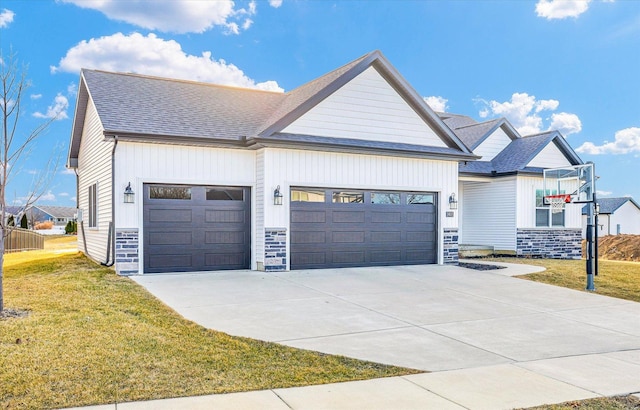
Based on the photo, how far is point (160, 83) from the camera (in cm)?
1599

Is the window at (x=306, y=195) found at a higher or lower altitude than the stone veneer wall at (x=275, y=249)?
higher

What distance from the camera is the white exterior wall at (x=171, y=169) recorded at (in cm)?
1256

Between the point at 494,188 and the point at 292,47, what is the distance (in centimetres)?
954

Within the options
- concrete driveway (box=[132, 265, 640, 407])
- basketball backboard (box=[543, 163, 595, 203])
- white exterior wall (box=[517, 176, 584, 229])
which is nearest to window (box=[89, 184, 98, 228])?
concrete driveway (box=[132, 265, 640, 407])

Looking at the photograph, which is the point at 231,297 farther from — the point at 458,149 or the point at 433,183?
the point at 458,149

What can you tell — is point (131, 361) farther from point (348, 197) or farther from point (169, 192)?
point (348, 197)

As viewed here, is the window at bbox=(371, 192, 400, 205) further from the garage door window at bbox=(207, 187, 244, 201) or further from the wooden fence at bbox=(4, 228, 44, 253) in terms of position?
the wooden fence at bbox=(4, 228, 44, 253)

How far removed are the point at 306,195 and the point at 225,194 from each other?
2.21 meters

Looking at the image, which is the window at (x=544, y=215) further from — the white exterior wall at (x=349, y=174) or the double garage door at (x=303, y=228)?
the double garage door at (x=303, y=228)

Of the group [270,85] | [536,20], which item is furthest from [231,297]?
[536,20]

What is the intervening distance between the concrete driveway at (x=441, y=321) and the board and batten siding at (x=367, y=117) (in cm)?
414

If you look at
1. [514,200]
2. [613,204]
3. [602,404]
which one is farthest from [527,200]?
[613,204]

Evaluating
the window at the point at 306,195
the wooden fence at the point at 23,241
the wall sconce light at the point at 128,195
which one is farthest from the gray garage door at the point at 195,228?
the wooden fence at the point at 23,241

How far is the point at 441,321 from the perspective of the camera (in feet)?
27.3
